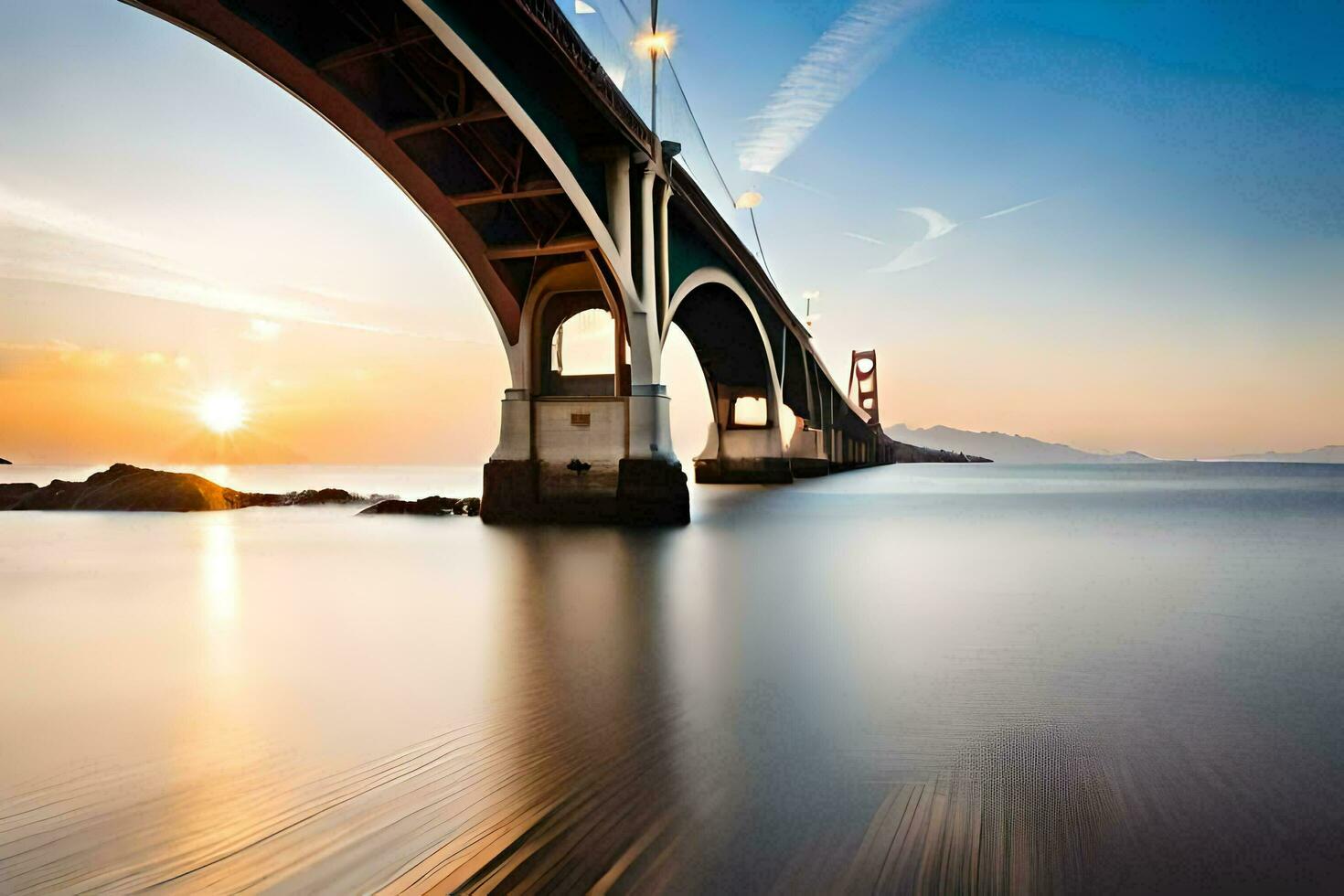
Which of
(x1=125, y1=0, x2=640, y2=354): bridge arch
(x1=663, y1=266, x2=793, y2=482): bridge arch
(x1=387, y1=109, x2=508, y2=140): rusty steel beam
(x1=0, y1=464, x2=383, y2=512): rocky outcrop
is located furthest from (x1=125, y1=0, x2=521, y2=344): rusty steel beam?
(x1=663, y1=266, x2=793, y2=482): bridge arch

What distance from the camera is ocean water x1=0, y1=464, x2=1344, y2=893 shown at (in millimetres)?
2201

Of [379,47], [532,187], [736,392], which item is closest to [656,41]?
[532,187]

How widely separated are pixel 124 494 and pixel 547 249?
1531 centimetres

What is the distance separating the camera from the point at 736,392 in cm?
4253

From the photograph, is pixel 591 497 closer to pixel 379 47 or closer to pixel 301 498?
pixel 379 47

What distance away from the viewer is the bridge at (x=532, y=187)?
38.7 ft

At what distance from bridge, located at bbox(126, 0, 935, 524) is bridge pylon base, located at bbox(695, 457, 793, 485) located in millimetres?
19227

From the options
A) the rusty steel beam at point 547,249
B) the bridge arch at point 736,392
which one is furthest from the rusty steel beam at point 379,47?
the bridge arch at point 736,392

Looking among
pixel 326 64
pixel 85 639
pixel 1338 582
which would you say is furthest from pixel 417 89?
pixel 1338 582

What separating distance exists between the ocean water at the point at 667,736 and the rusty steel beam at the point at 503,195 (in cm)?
950

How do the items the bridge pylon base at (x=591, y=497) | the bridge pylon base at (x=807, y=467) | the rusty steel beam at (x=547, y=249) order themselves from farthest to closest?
1. the bridge pylon base at (x=807, y=467)
2. the rusty steel beam at (x=547, y=249)
3. the bridge pylon base at (x=591, y=497)

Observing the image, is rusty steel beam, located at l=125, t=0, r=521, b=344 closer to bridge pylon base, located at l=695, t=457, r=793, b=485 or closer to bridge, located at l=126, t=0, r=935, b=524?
bridge, located at l=126, t=0, r=935, b=524

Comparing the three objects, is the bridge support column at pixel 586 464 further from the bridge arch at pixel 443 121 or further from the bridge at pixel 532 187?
the bridge arch at pixel 443 121

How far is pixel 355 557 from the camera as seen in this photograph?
36.4ft
